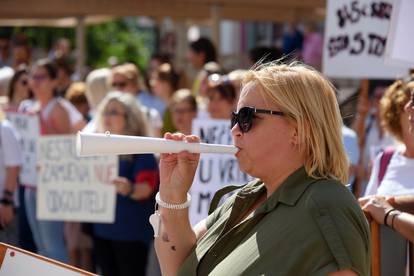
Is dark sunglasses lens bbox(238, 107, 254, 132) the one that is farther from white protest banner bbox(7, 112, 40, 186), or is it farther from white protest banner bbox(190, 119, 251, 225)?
white protest banner bbox(7, 112, 40, 186)

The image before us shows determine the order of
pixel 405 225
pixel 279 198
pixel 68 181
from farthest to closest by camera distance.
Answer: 1. pixel 68 181
2. pixel 405 225
3. pixel 279 198

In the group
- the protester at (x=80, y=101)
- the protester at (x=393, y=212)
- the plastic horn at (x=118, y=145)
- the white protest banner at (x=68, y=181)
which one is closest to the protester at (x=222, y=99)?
the white protest banner at (x=68, y=181)

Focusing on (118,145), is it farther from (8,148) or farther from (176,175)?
(8,148)

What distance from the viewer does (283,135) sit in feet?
8.55

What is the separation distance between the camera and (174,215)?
9.34 ft

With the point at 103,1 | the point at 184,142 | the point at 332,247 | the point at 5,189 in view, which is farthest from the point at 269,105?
the point at 103,1

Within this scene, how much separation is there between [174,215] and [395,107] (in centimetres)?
186

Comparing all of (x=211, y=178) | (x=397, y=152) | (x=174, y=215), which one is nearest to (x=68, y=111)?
(x=211, y=178)

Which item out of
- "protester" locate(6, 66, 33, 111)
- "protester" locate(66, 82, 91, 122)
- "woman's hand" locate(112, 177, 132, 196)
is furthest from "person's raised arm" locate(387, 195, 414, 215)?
"protester" locate(6, 66, 33, 111)

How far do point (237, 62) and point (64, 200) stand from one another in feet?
42.4

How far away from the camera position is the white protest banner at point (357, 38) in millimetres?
6094

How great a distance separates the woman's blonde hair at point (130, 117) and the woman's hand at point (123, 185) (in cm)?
34

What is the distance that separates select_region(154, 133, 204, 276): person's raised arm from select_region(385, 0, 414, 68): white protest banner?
6.69 feet

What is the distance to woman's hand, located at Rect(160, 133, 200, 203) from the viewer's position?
2.80m
